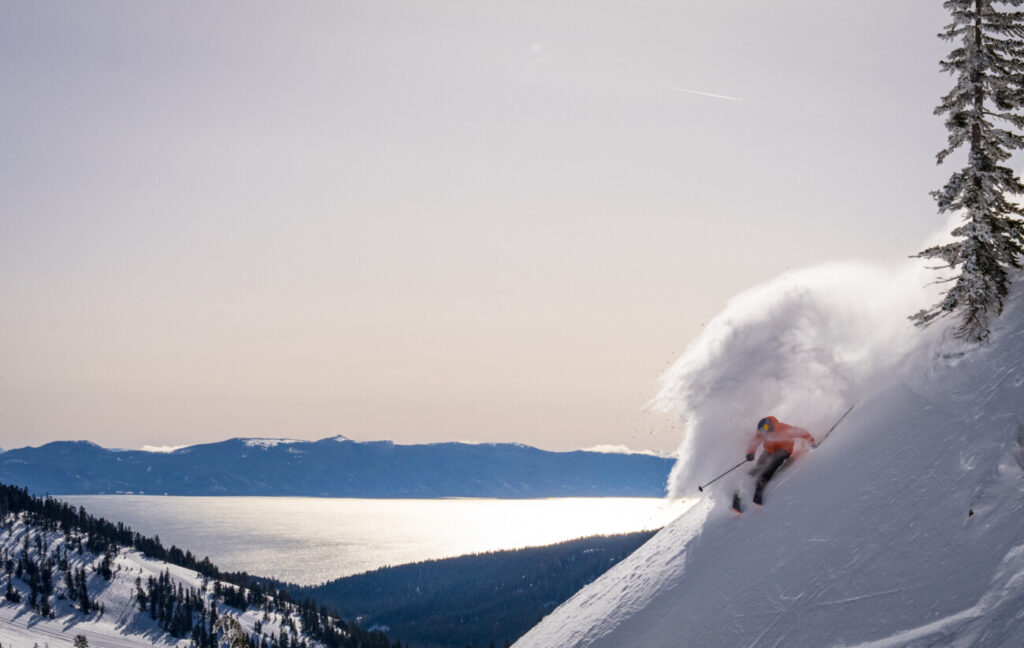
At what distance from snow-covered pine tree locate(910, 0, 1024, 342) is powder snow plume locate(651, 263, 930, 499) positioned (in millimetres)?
1416

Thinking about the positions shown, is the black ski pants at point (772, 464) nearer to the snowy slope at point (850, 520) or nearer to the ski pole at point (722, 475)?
the snowy slope at point (850, 520)

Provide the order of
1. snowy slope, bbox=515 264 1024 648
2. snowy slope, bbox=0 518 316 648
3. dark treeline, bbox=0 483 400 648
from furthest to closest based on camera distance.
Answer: dark treeline, bbox=0 483 400 648 → snowy slope, bbox=0 518 316 648 → snowy slope, bbox=515 264 1024 648

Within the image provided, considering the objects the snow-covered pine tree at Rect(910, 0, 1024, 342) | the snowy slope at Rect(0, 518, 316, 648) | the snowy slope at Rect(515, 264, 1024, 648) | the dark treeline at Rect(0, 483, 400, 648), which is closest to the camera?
the snowy slope at Rect(515, 264, 1024, 648)

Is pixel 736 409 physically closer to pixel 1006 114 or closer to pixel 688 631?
pixel 688 631

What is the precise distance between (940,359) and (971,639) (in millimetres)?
7447

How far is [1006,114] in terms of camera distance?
14.6 meters

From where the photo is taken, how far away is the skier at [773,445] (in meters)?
13.9

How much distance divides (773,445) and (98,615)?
204 m

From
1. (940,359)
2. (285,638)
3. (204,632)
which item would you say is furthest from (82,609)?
(940,359)

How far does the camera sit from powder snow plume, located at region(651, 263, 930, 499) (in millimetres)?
15047

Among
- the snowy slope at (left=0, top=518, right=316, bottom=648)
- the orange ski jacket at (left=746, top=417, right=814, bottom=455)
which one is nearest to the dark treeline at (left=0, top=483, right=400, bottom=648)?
the snowy slope at (left=0, top=518, right=316, bottom=648)

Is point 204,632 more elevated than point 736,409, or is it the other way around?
point 736,409

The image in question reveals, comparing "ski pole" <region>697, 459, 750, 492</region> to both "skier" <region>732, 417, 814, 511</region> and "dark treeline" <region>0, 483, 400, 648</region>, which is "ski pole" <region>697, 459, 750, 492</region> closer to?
"skier" <region>732, 417, 814, 511</region>

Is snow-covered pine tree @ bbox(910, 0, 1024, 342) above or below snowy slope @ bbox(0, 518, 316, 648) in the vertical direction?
above
